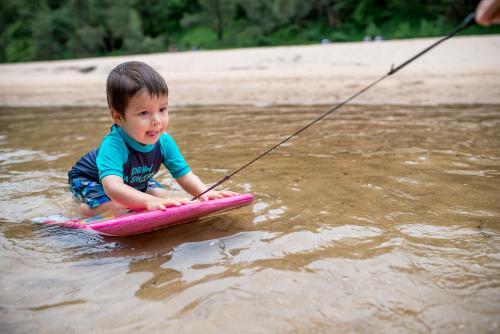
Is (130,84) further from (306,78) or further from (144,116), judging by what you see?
(306,78)

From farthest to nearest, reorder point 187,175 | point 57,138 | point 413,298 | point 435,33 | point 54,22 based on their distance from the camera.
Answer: point 54,22 → point 435,33 → point 57,138 → point 187,175 → point 413,298

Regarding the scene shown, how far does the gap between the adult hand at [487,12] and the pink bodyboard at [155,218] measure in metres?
1.49

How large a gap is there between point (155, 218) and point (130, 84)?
77cm

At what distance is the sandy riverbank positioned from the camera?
8.45 meters

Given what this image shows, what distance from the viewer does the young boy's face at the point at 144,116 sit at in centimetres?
242

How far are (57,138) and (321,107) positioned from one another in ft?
14.6

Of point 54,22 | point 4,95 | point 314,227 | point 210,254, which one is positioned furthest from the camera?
point 54,22

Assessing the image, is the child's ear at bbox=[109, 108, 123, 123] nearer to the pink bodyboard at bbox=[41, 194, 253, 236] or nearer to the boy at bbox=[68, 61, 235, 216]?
the boy at bbox=[68, 61, 235, 216]

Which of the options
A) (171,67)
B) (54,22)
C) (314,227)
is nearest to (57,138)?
(314,227)

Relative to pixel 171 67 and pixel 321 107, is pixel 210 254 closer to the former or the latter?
pixel 321 107

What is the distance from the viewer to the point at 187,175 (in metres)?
2.92

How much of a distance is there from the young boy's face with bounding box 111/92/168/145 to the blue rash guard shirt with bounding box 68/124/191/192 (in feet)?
0.44

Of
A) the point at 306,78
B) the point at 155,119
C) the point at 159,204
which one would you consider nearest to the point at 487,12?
the point at 155,119

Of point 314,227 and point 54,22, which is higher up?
point 54,22
